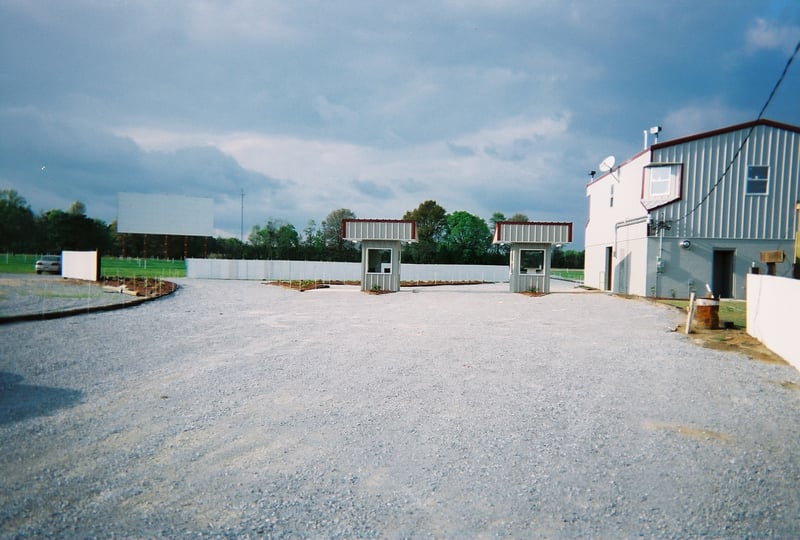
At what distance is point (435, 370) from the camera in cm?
661

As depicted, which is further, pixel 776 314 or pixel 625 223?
pixel 625 223

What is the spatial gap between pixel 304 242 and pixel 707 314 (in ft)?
148

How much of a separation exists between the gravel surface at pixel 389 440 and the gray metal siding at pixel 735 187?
1307 cm

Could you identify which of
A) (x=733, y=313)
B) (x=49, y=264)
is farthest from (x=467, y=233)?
(x=733, y=313)

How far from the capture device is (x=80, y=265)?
25484 mm

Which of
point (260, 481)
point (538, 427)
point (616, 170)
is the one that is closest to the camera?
point (260, 481)

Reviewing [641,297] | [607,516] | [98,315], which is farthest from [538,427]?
[641,297]

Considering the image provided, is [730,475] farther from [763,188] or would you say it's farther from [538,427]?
[763,188]

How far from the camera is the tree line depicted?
31172mm

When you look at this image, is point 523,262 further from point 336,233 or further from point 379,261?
point 336,233

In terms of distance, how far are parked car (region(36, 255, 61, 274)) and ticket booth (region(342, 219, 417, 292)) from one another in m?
18.9

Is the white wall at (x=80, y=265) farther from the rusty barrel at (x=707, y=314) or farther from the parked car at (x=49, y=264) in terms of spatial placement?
the rusty barrel at (x=707, y=314)

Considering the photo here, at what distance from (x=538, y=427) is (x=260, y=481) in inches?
103

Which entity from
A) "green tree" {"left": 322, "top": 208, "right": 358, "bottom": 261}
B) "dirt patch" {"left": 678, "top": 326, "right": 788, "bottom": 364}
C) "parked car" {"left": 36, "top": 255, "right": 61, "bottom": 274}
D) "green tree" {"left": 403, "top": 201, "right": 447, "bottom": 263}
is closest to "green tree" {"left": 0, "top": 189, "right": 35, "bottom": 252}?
"parked car" {"left": 36, "top": 255, "right": 61, "bottom": 274}
